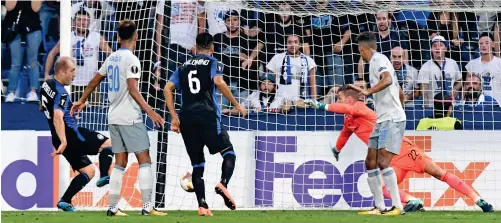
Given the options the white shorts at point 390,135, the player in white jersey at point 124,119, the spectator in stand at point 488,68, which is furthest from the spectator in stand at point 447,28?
the player in white jersey at point 124,119

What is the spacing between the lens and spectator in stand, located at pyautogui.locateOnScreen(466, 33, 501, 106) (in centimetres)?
1389

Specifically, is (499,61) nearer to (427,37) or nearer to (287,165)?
(427,37)

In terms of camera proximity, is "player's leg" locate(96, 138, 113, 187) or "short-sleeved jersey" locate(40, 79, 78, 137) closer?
"short-sleeved jersey" locate(40, 79, 78, 137)

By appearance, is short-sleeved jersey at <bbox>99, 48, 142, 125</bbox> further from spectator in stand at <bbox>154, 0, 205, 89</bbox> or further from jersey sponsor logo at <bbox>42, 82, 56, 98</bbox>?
spectator in stand at <bbox>154, 0, 205, 89</bbox>

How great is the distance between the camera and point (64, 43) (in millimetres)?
11977

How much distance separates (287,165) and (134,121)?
350cm

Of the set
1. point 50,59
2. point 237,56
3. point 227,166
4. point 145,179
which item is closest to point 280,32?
point 237,56

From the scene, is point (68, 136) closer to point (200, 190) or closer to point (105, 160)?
point (105, 160)

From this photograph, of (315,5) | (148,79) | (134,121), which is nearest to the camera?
(134,121)

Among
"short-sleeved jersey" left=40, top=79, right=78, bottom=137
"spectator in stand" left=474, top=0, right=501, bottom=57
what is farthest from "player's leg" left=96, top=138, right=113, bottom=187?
"spectator in stand" left=474, top=0, right=501, bottom=57

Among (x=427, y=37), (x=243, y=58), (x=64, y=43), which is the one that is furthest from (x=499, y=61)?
(x=64, y=43)

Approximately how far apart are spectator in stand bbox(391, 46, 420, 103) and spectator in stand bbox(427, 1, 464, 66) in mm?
716

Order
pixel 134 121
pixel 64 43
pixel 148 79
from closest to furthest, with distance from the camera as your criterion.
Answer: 1. pixel 134 121
2. pixel 64 43
3. pixel 148 79

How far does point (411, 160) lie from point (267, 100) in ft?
9.93
